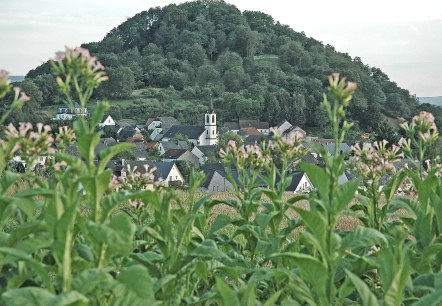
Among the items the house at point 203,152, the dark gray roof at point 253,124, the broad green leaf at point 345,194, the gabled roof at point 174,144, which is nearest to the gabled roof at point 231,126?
the dark gray roof at point 253,124

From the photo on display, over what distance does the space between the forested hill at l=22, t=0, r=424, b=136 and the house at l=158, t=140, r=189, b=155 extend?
19.8 m

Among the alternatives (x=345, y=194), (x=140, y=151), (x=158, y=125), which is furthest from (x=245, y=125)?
(x=345, y=194)

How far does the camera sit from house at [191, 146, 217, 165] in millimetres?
104156

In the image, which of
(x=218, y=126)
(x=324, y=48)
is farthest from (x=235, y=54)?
(x=218, y=126)

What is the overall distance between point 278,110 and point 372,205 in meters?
136

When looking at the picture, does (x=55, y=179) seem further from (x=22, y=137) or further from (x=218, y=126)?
(x=218, y=126)

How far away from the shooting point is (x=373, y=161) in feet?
17.3

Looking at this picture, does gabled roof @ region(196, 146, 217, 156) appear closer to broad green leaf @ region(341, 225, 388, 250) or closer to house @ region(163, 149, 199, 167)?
house @ region(163, 149, 199, 167)

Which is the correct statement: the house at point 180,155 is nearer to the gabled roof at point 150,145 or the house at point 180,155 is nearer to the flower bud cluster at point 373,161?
the gabled roof at point 150,145

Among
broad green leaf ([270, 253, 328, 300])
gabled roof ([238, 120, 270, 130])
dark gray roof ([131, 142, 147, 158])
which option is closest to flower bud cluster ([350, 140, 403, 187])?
broad green leaf ([270, 253, 328, 300])

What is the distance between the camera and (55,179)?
399 centimetres

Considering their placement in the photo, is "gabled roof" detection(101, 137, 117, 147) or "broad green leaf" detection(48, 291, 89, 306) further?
"gabled roof" detection(101, 137, 117, 147)

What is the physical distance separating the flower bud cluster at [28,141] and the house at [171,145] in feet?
347

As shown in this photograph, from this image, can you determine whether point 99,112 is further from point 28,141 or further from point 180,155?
point 180,155
